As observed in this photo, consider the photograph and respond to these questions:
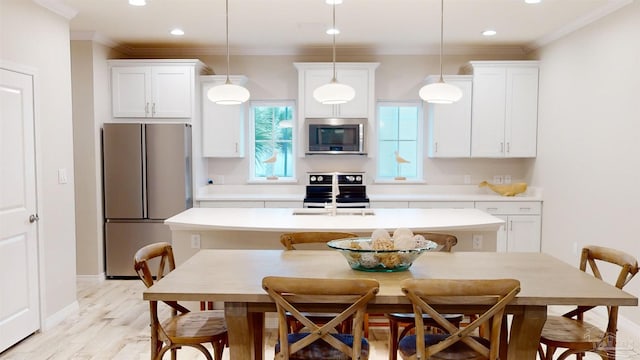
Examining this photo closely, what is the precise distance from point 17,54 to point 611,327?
3856mm

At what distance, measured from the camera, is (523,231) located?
17.6 feet

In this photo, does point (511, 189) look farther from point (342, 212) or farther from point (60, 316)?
point (60, 316)

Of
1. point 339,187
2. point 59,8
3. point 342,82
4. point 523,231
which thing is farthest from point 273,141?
point 523,231

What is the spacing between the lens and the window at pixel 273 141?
6.07 metres

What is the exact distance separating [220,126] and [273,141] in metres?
0.71

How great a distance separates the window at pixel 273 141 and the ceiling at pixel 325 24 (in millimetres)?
701

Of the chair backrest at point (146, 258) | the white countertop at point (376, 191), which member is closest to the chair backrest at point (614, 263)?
the chair backrest at point (146, 258)

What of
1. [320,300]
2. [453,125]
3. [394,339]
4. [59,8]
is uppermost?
[59,8]

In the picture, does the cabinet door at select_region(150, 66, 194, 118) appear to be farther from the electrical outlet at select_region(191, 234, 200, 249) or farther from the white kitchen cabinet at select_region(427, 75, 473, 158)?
the white kitchen cabinet at select_region(427, 75, 473, 158)

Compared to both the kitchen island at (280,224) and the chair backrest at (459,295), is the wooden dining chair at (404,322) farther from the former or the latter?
the kitchen island at (280,224)

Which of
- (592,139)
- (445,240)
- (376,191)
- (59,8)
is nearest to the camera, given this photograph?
(445,240)

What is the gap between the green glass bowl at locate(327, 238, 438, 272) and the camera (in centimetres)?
227

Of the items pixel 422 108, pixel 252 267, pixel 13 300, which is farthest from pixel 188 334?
pixel 422 108

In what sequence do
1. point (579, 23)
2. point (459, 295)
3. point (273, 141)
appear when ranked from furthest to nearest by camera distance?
1. point (273, 141)
2. point (579, 23)
3. point (459, 295)
